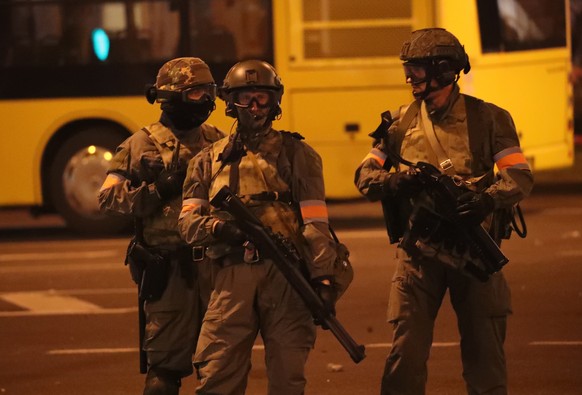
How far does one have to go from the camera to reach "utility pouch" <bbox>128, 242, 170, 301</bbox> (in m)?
7.19

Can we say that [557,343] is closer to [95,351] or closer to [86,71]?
[95,351]

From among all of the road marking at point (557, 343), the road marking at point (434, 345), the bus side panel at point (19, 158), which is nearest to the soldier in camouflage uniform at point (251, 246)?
the road marking at point (434, 345)

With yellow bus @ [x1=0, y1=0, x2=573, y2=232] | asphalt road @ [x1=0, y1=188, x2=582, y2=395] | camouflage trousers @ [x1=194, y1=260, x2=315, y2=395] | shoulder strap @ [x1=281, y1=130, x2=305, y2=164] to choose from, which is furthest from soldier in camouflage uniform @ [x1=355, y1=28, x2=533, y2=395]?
yellow bus @ [x1=0, y1=0, x2=573, y2=232]

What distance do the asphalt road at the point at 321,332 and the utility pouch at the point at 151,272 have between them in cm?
164

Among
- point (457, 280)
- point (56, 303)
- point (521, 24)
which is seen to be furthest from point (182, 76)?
point (521, 24)

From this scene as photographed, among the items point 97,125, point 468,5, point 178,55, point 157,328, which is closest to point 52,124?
point 97,125

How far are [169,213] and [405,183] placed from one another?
3.87 ft

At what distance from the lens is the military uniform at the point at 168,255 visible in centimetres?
720

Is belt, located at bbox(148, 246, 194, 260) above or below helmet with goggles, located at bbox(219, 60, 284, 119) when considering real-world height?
below

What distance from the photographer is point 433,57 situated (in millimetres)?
6914

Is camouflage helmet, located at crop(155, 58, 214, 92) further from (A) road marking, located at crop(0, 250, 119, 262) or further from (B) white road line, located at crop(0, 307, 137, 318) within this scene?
(A) road marking, located at crop(0, 250, 119, 262)

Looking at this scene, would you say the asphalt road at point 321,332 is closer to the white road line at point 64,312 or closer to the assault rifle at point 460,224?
the white road line at point 64,312

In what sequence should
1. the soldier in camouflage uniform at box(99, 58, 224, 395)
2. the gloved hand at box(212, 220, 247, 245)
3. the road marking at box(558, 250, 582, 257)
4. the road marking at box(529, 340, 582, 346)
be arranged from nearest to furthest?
the gloved hand at box(212, 220, 247, 245) → the soldier in camouflage uniform at box(99, 58, 224, 395) → the road marking at box(529, 340, 582, 346) → the road marking at box(558, 250, 582, 257)

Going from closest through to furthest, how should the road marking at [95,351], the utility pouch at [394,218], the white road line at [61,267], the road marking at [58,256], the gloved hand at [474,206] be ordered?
the gloved hand at [474,206] < the utility pouch at [394,218] < the road marking at [95,351] < the white road line at [61,267] < the road marking at [58,256]
